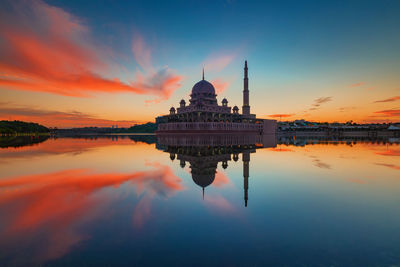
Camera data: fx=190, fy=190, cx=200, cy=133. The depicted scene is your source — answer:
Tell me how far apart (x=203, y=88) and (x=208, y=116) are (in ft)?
53.4

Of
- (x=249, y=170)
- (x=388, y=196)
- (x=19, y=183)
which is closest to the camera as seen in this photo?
(x=388, y=196)

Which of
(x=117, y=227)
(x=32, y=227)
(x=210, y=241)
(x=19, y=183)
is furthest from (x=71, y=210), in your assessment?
(x=19, y=183)

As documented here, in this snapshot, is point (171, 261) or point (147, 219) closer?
point (171, 261)

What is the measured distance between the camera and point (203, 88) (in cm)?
9431

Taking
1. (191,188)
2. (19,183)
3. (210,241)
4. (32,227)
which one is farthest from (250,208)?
(19,183)

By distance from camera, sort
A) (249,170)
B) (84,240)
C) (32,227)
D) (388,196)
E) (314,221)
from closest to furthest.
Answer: (84,240) < (32,227) < (314,221) < (388,196) < (249,170)

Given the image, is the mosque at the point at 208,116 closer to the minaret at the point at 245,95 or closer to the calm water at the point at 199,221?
the minaret at the point at 245,95

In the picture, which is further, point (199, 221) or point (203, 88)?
point (203, 88)

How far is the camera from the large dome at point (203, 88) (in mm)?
93938

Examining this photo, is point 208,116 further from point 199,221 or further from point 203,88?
point 199,221

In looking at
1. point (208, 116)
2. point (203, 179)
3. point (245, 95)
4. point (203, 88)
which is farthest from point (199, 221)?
point (245, 95)

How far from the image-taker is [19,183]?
9125 millimetres

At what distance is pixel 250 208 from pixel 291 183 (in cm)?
412

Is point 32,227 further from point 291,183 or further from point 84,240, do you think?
point 291,183
